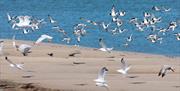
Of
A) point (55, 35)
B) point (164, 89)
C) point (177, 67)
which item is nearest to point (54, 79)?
point (164, 89)

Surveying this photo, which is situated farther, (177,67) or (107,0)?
(107,0)

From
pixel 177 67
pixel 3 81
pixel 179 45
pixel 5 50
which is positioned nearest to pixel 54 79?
pixel 3 81

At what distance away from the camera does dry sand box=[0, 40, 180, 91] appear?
1934 cm

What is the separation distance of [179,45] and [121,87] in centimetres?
2203

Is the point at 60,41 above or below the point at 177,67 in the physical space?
above

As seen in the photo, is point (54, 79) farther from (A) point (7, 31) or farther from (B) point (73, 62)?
(A) point (7, 31)

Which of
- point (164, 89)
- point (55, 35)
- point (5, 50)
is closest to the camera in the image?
point (164, 89)

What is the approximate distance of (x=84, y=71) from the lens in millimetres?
22031

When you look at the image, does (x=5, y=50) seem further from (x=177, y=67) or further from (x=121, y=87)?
(x=121, y=87)

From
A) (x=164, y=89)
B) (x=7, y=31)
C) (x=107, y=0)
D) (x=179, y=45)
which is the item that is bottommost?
(x=164, y=89)

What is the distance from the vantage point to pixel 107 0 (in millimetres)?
117312

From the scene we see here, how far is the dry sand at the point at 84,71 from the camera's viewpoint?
1934 cm

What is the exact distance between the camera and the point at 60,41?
4347 cm

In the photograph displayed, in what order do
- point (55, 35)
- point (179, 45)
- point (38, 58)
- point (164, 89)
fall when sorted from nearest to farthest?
point (164, 89), point (38, 58), point (179, 45), point (55, 35)
